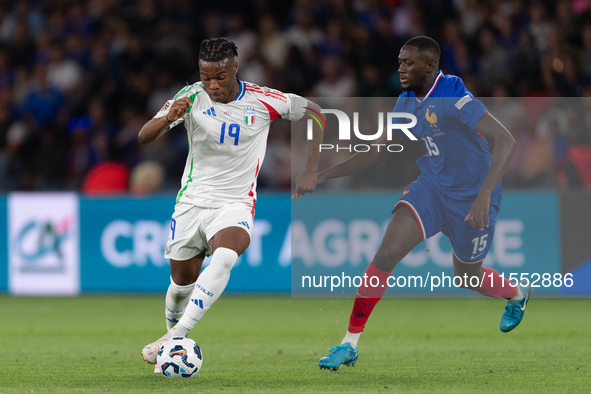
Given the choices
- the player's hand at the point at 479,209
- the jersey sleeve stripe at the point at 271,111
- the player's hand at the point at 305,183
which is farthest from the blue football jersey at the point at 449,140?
the jersey sleeve stripe at the point at 271,111

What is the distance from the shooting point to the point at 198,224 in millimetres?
5801

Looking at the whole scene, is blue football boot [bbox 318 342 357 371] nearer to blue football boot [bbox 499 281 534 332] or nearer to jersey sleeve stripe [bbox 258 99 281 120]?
blue football boot [bbox 499 281 534 332]

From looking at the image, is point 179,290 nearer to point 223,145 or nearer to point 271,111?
point 223,145

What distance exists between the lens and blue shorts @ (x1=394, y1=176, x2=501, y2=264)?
6059mm

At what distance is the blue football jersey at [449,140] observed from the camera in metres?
5.99

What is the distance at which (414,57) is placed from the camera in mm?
5922

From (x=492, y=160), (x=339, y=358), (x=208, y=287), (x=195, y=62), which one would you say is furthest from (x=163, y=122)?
(x=195, y=62)

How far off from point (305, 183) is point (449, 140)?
3.43 feet

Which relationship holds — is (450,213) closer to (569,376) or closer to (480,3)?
(569,376)

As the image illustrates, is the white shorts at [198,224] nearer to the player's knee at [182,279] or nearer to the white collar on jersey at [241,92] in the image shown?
the player's knee at [182,279]

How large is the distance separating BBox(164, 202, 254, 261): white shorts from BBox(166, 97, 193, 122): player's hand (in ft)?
2.34

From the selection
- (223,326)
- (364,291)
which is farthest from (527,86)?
(364,291)

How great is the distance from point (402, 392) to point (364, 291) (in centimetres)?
121

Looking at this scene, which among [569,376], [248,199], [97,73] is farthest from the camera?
[97,73]
